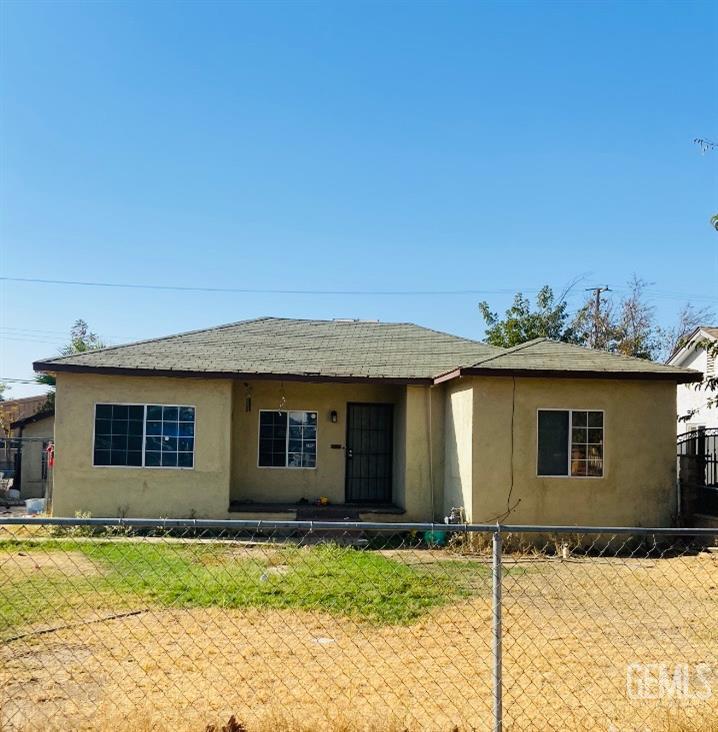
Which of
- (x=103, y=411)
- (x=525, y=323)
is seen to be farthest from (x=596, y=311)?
(x=103, y=411)

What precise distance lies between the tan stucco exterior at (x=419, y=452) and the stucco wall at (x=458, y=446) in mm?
36

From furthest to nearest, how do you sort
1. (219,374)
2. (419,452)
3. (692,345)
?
(692,345)
(419,452)
(219,374)

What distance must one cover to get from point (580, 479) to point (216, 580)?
23.4 feet

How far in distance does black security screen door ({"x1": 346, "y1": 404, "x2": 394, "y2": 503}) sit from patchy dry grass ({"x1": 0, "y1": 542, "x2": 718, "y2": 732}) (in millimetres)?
6259

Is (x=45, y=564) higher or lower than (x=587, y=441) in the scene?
lower

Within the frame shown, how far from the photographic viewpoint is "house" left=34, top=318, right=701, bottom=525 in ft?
45.3

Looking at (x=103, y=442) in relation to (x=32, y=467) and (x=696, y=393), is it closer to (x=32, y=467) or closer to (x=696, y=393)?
(x=32, y=467)

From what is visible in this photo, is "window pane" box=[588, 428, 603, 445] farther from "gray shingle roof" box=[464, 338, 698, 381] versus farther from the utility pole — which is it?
the utility pole

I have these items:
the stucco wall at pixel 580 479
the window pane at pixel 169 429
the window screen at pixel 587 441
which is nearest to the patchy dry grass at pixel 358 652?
the stucco wall at pixel 580 479

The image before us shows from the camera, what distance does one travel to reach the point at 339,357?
17.1 metres

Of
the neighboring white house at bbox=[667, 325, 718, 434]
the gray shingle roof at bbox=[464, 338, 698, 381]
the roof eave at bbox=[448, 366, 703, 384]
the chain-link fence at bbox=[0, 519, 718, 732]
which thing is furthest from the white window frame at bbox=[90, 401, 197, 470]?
the neighboring white house at bbox=[667, 325, 718, 434]

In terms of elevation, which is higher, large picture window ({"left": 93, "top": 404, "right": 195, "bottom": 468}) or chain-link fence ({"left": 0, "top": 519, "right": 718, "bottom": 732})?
large picture window ({"left": 93, "top": 404, "right": 195, "bottom": 468})

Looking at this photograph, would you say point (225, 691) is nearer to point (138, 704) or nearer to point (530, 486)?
point (138, 704)

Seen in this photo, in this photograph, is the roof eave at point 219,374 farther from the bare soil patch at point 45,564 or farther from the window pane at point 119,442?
the bare soil patch at point 45,564
